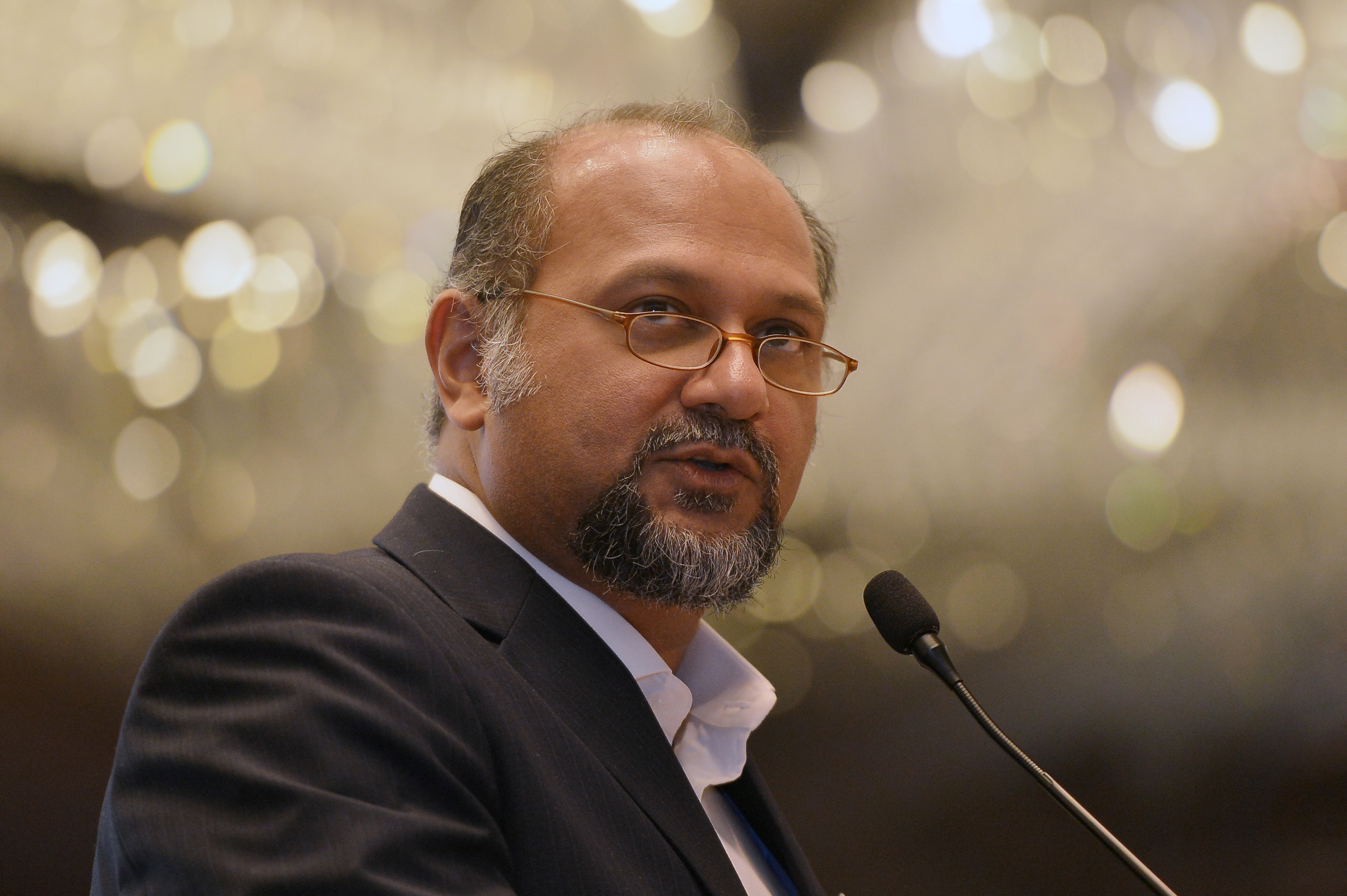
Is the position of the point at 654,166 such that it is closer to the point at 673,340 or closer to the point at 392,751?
Answer: the point at 673,340

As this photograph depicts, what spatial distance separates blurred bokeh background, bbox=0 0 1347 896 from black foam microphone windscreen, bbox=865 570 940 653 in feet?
4.20

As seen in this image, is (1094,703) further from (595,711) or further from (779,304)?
(595,711)

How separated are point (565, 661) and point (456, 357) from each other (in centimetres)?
46

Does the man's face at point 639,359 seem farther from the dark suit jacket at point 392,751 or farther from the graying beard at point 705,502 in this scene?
the dark suit jacket at point 392,751

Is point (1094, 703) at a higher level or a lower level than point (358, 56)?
lower

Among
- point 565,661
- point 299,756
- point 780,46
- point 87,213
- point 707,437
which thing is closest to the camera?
point 299,756

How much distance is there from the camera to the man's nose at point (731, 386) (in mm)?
1027

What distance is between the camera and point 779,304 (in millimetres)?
1125

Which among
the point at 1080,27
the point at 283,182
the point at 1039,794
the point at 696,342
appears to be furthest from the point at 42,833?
the point at 1080,27

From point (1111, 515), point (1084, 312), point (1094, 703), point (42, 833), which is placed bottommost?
point (42, 833)

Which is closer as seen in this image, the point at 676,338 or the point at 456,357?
the point at 676,338

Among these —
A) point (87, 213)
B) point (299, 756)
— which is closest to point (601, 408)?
point (299, 756)

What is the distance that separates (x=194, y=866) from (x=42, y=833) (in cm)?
137

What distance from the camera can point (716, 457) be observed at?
103 centimetres
